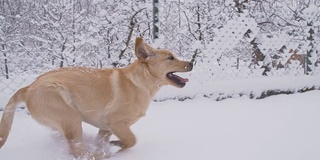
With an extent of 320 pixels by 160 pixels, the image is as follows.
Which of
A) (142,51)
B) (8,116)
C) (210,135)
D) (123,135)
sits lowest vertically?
(210,135)

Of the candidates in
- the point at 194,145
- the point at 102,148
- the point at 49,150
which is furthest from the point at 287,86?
the point at 49,150

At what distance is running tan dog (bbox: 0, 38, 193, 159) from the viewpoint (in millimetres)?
2221

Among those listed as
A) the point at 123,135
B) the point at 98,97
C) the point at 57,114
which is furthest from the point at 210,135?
the point at 57,114

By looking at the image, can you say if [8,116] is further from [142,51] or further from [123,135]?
[142,51]

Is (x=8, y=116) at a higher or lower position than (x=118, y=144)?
higher

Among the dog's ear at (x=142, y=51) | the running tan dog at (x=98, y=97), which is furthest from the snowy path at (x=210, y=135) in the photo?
the dog's ear at (x=142, y=51)

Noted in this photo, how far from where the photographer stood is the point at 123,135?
2.41 metres

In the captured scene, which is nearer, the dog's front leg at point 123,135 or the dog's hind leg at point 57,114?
the dog's hind leg at point 57,114

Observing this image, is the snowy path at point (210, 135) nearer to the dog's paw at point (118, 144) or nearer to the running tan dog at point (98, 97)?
the dog's paw at point (118, 144)

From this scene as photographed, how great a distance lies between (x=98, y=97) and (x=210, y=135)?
109cm

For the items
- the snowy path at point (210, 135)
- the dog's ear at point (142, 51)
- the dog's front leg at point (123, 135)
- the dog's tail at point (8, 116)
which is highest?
Answer: the dog's ear at point (142, 51)

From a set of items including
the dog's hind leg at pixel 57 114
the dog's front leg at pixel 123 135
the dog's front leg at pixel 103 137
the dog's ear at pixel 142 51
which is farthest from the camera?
the dog's ear at pixel 142 51

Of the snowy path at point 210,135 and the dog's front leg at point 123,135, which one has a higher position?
the dog's front leg at point 123,135

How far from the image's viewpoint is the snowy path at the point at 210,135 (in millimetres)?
2260
